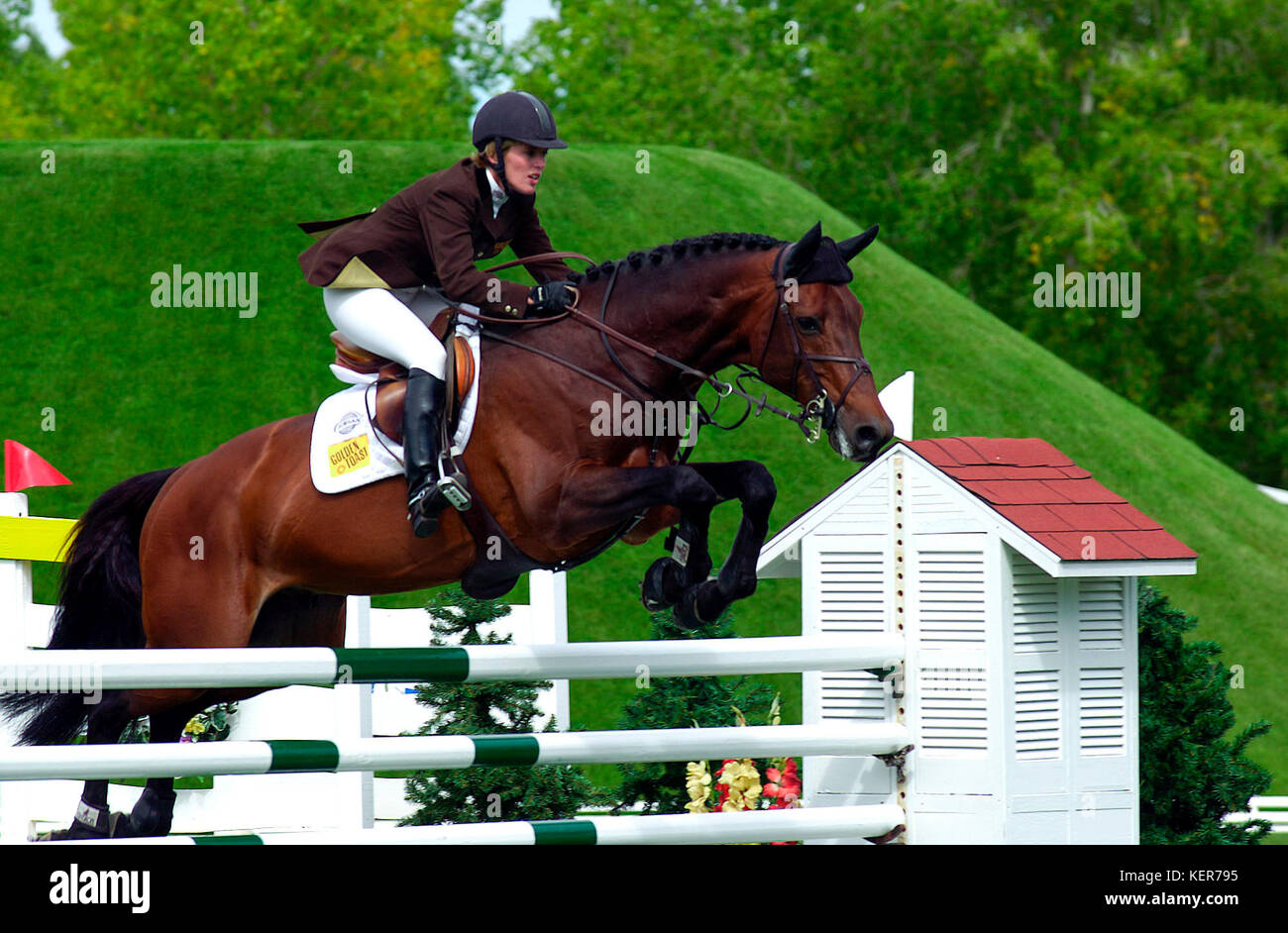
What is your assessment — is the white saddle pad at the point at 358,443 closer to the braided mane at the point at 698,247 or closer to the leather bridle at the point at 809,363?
the braided mane at the point at 698,247

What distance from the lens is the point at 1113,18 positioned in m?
27.9

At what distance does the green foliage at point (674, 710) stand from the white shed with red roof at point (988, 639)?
6.06 ft

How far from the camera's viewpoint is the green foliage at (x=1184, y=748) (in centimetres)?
630

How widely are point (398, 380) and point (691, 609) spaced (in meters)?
1.26

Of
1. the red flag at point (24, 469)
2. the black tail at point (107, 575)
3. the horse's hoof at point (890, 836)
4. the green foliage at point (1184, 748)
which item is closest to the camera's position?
the horse's hoof at point (890, 836)

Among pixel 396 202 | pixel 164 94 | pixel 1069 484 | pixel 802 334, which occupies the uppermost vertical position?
pixel 164 94

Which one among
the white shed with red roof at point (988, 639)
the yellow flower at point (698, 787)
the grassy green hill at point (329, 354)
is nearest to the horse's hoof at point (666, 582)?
the white shed with red roof at point (988, 639)

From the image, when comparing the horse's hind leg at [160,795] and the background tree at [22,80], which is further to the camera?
the background tree at [22,80]

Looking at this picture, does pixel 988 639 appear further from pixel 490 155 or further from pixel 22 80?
pixel 22 80

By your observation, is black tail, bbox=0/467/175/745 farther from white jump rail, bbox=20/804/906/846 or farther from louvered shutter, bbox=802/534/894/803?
louvered shutter, bbox=802/534/894/803

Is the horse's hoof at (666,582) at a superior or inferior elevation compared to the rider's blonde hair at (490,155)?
inferior

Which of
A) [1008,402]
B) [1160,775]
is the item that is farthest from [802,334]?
[1008,402]
